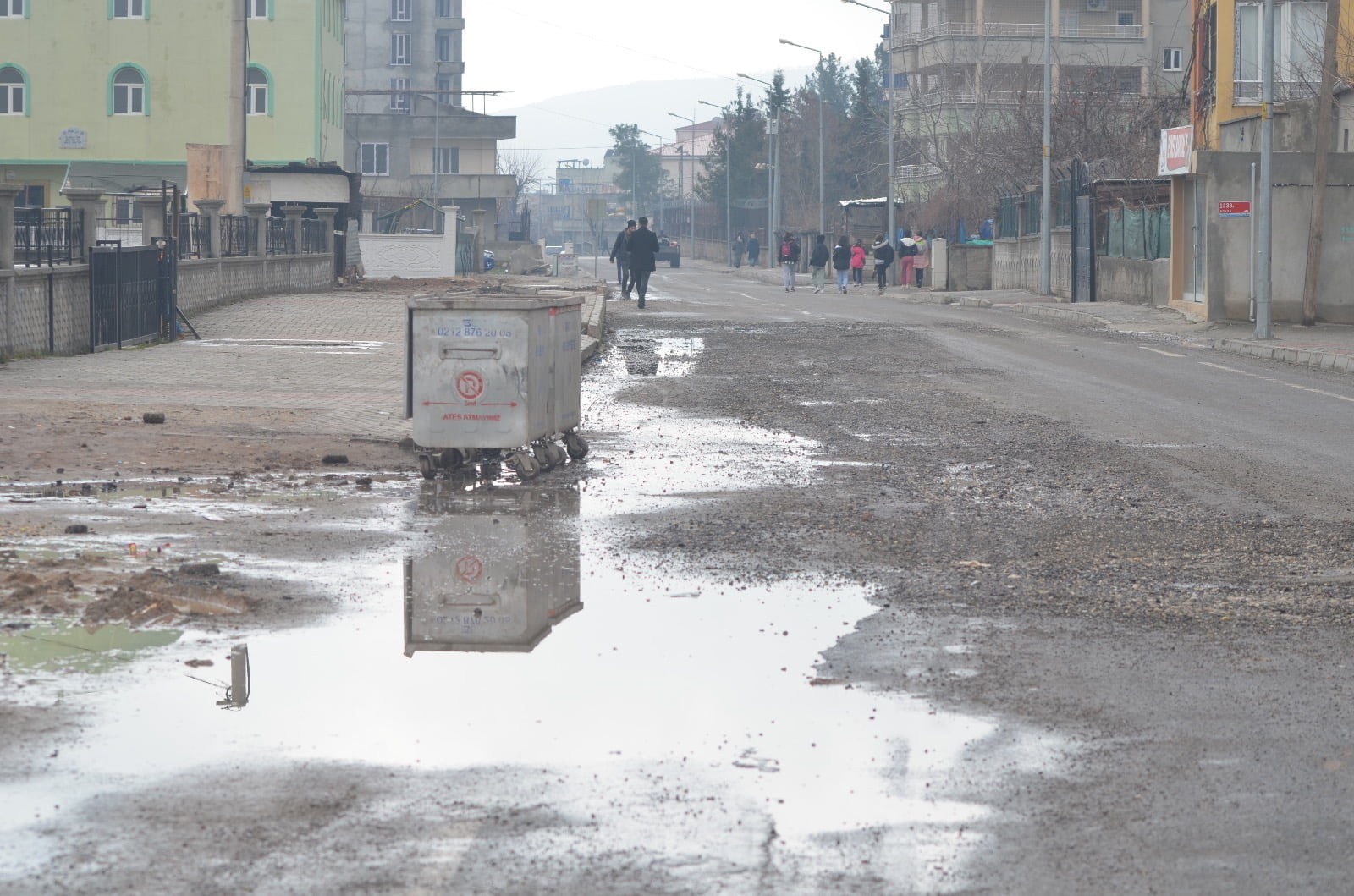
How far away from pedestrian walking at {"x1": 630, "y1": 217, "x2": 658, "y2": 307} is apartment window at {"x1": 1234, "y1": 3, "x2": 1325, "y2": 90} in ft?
39.7

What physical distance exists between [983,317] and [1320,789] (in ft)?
101

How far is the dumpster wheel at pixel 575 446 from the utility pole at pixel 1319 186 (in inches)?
792

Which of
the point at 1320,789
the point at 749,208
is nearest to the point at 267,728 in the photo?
the point at 1320,789

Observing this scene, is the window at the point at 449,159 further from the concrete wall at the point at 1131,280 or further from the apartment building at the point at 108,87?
the concrete wall at the point at 1131,280

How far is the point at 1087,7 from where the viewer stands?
3733 inches

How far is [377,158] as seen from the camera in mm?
105312

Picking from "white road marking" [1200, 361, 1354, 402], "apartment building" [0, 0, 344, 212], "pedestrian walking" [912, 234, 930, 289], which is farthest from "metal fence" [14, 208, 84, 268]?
"apartment building" [0, 0, 344, 212]

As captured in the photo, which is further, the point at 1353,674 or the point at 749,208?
the point at 749,208

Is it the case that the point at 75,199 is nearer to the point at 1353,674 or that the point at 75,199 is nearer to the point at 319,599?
the point at 319,599

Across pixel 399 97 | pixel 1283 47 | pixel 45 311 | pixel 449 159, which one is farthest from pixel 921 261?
pixel 399 97

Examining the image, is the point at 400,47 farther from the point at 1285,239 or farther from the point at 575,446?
the point at 575,446

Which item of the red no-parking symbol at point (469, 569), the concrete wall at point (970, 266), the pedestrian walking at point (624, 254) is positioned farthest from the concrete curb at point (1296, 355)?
the concrete wall at point (970, 266)

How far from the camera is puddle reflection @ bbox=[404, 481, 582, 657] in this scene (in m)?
7.06

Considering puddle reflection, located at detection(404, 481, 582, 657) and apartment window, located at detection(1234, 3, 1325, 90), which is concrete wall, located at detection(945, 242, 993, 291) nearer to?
apartment window, located at detection(1234, 3, 1325, 90)
